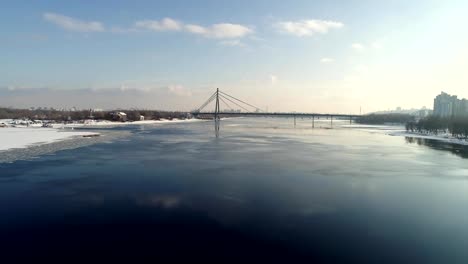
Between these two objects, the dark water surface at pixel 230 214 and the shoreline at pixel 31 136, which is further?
the shoreline at pixel 31 136

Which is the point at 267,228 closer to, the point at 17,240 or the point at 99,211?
the point at 99,211

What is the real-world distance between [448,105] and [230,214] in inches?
3689

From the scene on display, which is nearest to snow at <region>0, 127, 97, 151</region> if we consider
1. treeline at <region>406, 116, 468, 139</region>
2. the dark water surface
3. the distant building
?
the dark water surface

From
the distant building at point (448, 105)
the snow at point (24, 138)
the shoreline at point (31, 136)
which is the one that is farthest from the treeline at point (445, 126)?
the distant building at point (448, 105)

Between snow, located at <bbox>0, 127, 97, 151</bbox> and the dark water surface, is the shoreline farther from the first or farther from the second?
the dark water surface

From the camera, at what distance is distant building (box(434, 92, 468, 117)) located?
7481 centimetres

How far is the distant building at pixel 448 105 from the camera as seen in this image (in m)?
74.8

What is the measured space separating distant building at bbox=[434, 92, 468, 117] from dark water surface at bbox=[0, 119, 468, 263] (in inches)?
2960

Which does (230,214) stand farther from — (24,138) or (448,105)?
(448,105)

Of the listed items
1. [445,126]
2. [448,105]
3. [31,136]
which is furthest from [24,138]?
[448,105]

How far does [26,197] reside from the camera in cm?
796

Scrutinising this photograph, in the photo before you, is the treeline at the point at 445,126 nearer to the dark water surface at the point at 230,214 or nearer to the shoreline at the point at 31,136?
the dark water surface at the point at 230,214

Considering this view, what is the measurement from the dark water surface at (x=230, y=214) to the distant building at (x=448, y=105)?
2960 inches

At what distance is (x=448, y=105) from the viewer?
274ft
